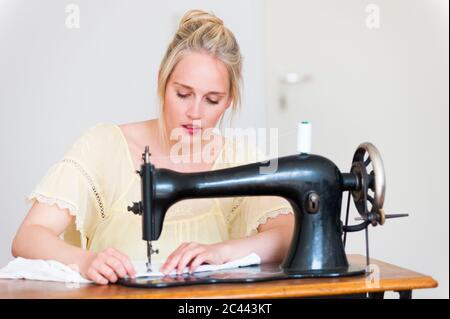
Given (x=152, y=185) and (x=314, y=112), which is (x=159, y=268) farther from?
(x=314, y=112)

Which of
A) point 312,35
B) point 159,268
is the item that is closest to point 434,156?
point 312,35

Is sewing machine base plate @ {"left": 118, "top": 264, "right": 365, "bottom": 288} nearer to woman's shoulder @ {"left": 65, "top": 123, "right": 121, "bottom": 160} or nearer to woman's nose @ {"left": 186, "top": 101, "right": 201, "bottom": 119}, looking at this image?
woman's nose @ {"left": 186, "top": 101, "right": 201, "bottom": 119}

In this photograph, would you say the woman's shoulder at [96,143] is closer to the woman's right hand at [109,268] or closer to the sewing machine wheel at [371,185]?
the woman's right hand at [109,268]

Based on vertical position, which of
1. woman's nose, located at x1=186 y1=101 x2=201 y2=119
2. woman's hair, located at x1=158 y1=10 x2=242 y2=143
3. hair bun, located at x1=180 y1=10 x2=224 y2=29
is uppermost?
hair bun, located at x1=180 y1=10 x2=224 y2=29

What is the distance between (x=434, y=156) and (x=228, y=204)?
1.73 m

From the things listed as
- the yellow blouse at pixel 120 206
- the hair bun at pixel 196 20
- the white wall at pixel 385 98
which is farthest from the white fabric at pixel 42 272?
the white wall at pixel 385 98

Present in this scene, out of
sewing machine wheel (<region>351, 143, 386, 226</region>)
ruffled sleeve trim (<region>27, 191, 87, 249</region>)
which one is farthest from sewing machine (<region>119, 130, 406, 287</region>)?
ruffled sleeve trim (<region>27, 191, 87, 249</region>)

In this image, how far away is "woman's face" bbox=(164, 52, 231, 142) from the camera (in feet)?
6.72

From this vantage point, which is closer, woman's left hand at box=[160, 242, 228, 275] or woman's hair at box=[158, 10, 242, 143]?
woman's left hand at box=[160, 242, 228, 275]

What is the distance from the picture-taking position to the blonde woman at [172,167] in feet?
6.36

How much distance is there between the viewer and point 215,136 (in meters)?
2.27

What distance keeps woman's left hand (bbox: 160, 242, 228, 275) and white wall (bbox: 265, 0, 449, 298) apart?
176 cm

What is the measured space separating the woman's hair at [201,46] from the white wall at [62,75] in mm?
1193

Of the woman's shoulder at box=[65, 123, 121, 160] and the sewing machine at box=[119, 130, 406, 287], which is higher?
the woman's shoulder at box=[65, 123, 121, 160]
